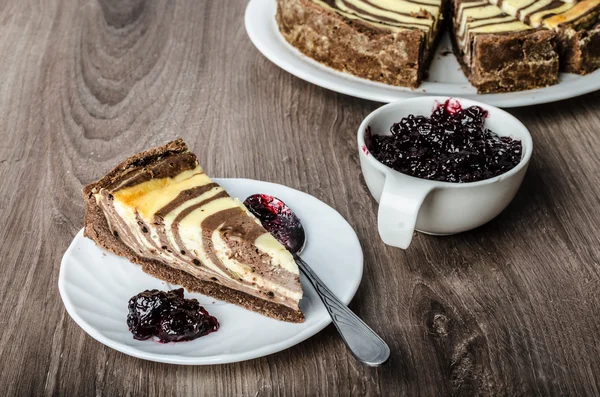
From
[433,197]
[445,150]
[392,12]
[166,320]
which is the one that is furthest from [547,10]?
[166,320]

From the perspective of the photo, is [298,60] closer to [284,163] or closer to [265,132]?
[265,132]

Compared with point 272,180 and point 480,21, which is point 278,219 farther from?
point 480,21

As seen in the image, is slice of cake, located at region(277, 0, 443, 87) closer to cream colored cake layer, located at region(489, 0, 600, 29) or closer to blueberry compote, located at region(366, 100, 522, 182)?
cream colored cake layer, located at region(489, 0, 600, 29)

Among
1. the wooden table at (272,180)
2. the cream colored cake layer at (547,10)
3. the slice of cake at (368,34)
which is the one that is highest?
the cream colored cake layer at (547,10)

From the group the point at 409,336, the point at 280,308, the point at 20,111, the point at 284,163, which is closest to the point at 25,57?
the point at 20,111

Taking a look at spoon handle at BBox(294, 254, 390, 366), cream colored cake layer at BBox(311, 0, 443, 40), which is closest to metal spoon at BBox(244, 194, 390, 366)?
spoon handle at BBox(294, 254, 390, 366)

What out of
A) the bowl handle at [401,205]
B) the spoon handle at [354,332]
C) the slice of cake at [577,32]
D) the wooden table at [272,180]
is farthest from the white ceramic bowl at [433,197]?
the slice of cake at [577,32]

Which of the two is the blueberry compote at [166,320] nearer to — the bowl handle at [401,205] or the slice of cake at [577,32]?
the bowl handle at [401,205]
